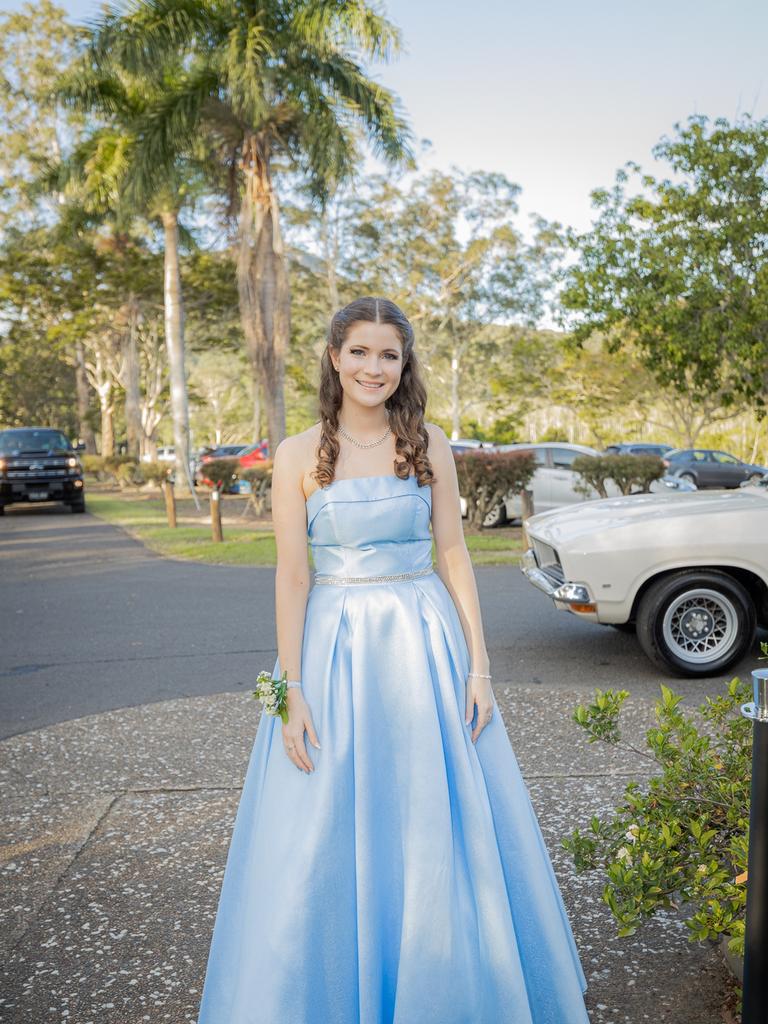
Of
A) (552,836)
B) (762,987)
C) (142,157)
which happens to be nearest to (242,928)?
(762,987)

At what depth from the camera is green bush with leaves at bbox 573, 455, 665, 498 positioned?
651 inches

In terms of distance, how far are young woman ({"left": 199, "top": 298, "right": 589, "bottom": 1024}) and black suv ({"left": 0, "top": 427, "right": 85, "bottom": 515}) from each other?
21121mm

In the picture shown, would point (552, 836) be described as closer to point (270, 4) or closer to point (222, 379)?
point (270, 4)

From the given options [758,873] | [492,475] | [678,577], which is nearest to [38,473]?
[492,475]

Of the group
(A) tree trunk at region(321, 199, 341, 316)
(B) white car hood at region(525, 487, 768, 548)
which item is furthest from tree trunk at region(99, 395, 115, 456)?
(B) white car hood at region(525, 487, 768, 548)

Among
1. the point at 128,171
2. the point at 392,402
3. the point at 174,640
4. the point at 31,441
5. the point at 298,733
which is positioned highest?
the point at 128,171

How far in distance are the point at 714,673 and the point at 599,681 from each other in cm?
74

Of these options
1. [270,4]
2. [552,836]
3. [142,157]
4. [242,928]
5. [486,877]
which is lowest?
[552,836]

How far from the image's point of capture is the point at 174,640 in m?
7.95

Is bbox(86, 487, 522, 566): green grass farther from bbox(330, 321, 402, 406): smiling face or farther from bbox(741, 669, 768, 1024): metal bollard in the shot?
bbox(741, 669, 768, 1024): metal bollard

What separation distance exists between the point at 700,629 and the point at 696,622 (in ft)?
0.18

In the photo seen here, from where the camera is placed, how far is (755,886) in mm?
1945

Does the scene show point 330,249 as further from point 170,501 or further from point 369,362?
point 369,362

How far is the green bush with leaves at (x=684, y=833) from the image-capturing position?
2.42 metres
